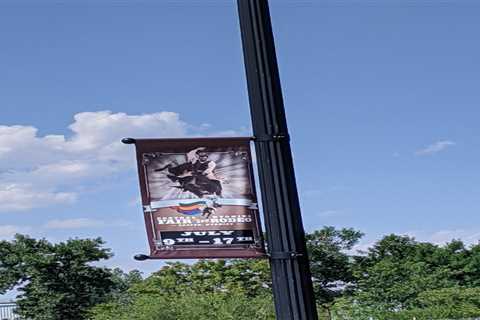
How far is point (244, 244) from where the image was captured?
7.80ft

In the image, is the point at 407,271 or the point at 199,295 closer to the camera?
the point at 199,295

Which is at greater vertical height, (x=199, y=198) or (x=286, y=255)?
(x=199, y=198)

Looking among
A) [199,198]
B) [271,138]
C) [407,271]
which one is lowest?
[199,198]

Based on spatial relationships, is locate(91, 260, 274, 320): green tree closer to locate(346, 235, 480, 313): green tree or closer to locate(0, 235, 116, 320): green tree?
locate(0, 235, 116, 320): green tree

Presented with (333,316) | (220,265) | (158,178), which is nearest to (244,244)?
(158,178)

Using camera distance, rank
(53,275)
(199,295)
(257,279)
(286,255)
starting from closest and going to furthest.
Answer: (286,255), (199,295), (257,279), (53,275)

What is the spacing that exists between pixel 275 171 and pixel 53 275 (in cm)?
1506

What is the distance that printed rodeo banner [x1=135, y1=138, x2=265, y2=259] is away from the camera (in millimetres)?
2371

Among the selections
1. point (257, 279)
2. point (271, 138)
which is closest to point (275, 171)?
point (271, 138)

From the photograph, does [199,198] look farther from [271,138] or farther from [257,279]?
[257,279]

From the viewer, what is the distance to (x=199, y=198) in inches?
93.7

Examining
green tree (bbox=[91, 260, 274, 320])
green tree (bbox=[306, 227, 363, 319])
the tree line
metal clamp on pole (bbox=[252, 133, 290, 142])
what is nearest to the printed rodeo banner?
metal clamp on pole (bbox=[252, 133, 290, 142])

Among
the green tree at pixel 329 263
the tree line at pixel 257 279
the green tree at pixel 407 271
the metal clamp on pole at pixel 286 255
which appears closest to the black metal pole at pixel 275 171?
the metal clamp on pole at pixel 286 255

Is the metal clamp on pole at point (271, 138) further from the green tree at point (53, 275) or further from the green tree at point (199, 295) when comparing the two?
the green tree at point (53, 275)
